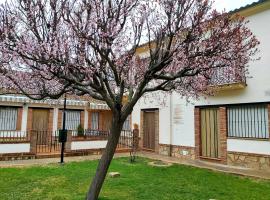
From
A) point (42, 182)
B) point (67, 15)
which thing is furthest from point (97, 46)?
point (42, 182)

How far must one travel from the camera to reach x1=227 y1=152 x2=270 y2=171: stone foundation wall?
16.5 meters

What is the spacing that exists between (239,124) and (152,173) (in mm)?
7153

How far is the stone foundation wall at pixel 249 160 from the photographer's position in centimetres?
1648

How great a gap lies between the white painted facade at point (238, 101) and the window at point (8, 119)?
14914 millimetres

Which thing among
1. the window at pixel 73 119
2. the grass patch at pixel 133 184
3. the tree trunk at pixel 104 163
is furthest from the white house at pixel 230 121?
the window at pixel 73 119

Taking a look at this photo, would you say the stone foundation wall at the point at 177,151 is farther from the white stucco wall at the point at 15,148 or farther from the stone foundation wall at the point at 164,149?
the white stucco wall at the point at 15,148

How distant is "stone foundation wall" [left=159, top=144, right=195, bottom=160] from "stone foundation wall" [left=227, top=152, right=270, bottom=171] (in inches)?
129

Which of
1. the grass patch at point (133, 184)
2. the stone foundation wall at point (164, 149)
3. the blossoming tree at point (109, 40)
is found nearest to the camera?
the blossoming tree at point (109, 40)

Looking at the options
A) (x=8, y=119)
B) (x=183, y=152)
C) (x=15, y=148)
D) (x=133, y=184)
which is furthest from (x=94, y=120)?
(x=133, y=184)

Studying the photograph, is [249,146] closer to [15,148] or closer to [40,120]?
[15,148]

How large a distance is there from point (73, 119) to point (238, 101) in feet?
66.5

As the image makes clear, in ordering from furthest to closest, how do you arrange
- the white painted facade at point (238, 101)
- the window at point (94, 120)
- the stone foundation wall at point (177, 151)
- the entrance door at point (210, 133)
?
1. the window at point (94, 120)
2. the stone foundation wall at point (177, 151)
3. the entrance door at point (210, 133)
4. the white painted facade at point (238, 101)

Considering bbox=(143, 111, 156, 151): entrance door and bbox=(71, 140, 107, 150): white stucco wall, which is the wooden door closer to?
bbox=(71, 140, 107, 150): white stucco wall

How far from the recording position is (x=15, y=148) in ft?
60.6
